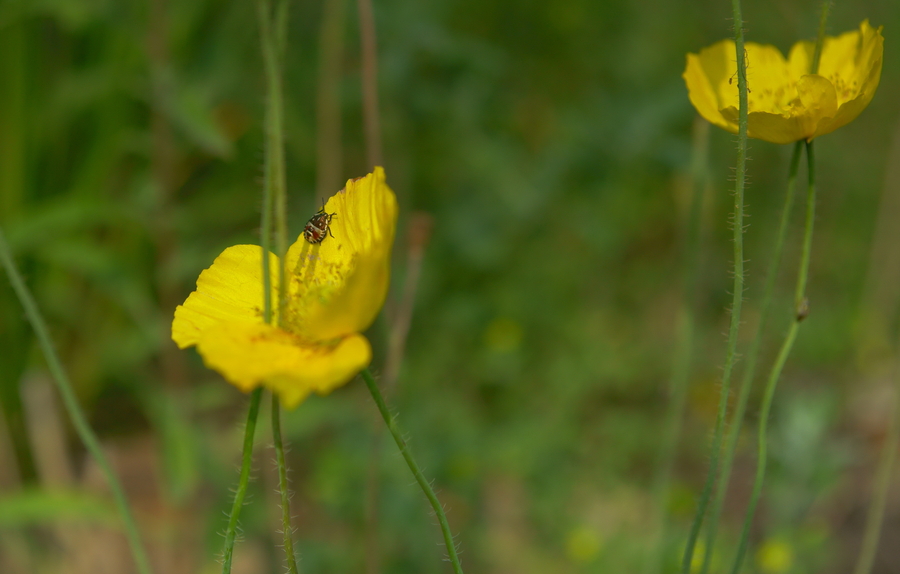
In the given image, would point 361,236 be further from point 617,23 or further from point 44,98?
point 617,23

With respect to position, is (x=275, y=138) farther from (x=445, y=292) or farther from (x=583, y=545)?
(x=445, y=292)

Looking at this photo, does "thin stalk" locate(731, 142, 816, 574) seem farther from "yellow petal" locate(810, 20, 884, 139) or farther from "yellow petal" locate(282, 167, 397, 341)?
"yellow petal" locate(282, 167, 397, 341)

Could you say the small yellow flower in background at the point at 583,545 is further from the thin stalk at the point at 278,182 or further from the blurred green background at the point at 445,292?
the thin stalk at the point at 278,182

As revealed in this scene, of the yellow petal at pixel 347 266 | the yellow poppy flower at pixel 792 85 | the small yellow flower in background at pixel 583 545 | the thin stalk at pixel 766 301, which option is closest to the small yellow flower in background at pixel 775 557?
the small yellow flower in background at pixel 583 545

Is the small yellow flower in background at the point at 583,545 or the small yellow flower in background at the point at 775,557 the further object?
the small yellow flower in background at the point at 583,545

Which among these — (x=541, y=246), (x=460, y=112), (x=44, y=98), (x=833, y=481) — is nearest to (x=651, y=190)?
(x=541, y=246)
